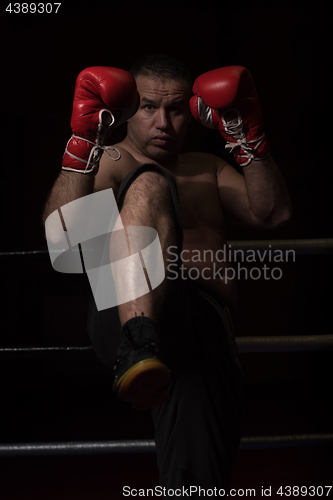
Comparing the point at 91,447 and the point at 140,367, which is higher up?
the point at 140,367

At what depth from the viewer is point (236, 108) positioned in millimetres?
1107

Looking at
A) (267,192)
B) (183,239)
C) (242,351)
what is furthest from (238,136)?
(242,351)

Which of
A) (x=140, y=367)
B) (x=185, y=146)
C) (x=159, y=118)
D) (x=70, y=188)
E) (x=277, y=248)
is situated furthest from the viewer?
(x=185, y=146)

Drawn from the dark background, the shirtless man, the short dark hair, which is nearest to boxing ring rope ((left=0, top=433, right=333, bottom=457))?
the shirtless man

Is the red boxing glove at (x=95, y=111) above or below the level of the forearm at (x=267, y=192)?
above

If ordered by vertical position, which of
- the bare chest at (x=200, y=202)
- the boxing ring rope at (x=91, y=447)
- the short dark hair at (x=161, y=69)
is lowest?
the boxing ring rope at (x=91, y=447)

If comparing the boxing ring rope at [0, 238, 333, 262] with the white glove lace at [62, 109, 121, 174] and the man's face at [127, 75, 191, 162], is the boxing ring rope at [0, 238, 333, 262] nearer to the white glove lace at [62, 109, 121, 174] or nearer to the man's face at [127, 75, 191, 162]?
the white glove lace at [62, 109, 121, 174]

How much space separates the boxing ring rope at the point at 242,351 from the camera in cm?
105

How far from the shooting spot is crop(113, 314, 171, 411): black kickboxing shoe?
70 cm

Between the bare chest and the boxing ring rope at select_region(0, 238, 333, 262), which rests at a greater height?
the bare chest

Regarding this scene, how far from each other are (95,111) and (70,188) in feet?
0.64

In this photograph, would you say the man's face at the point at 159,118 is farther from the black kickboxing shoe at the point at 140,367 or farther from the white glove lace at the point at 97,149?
the black kickboxing shoe at the point at 140,367

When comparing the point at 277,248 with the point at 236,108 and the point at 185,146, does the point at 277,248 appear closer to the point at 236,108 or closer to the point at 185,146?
the point at 236,108

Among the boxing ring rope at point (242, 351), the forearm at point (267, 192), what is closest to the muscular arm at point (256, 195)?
the forearm at point (267, 192)
